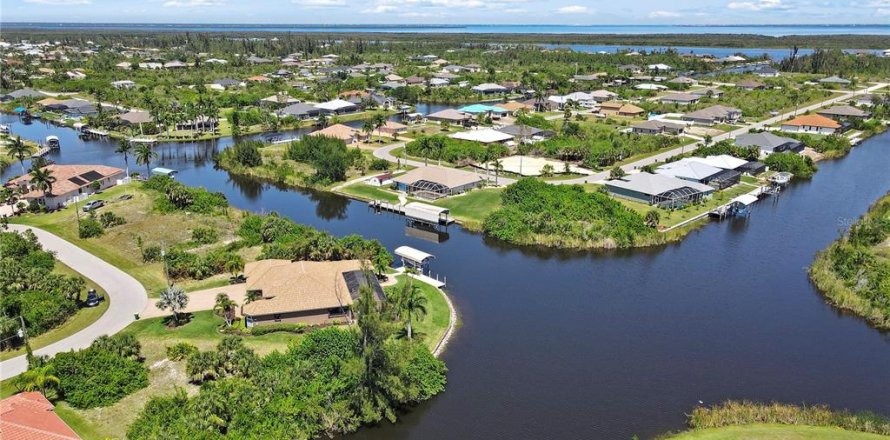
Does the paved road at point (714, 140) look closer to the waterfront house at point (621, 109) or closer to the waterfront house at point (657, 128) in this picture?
the waterfront house at point (657, 128)

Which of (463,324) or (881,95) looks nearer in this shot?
(463,324)

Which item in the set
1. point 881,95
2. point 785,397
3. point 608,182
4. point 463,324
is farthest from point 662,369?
point 881,95

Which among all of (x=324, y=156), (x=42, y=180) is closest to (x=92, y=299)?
(x=42, y=180)

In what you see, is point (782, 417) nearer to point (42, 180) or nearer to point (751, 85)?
point (42, 180)

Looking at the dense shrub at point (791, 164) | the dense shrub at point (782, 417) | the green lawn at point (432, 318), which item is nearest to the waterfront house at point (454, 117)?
the dense shrub at point (791, 164)

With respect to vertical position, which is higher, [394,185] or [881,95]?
[881,95]

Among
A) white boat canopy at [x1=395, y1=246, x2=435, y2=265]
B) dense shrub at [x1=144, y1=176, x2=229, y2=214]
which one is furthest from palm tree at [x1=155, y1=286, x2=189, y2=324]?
dense shrub at [x1=144, y1=176, x2=229, y2=214]

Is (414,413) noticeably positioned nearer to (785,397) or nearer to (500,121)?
(785,397)
